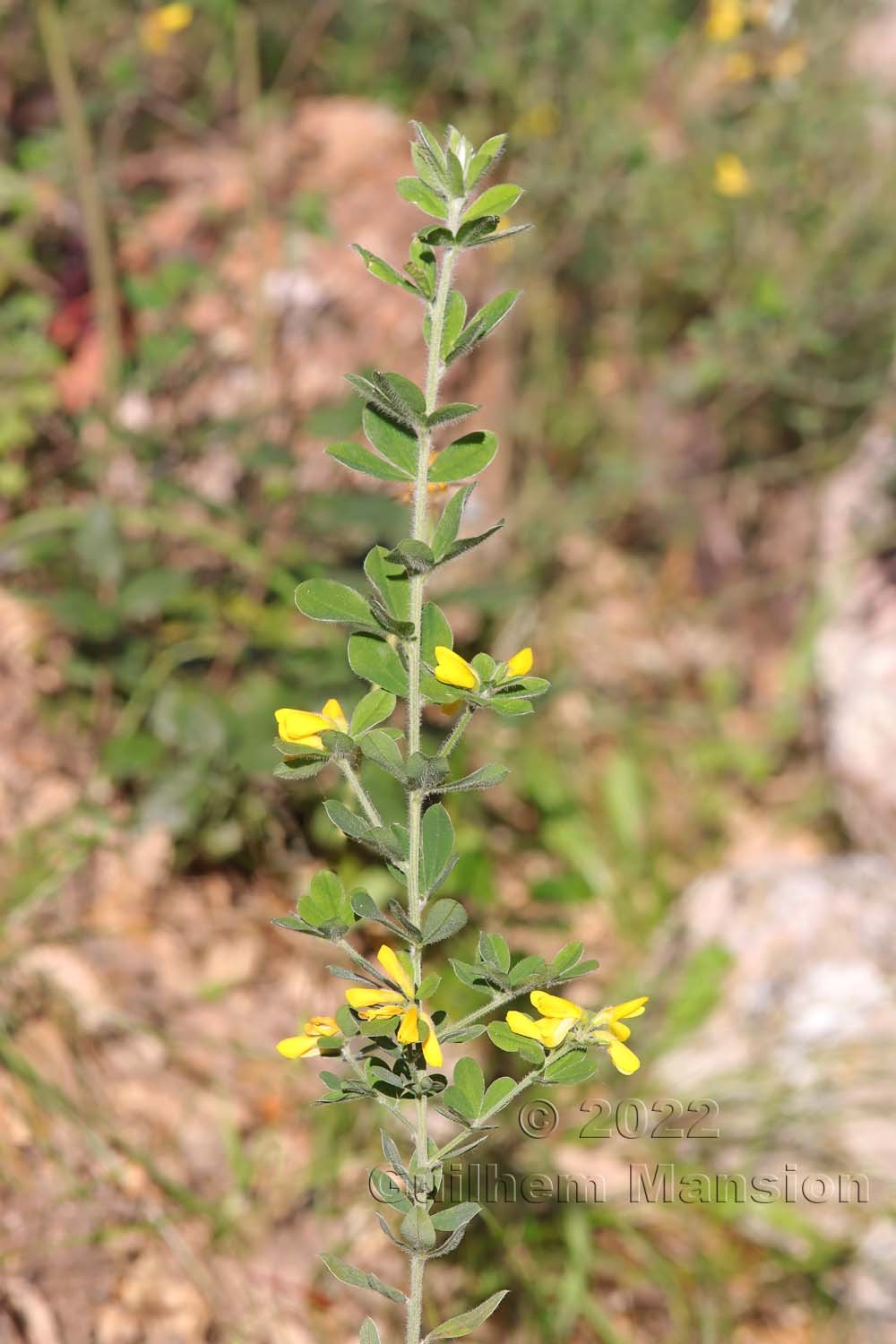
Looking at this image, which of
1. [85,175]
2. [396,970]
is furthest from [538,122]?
[396,970]

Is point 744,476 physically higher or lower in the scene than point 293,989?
higher

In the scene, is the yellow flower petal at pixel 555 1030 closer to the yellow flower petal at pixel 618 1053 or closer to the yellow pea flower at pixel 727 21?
the yellow flower petal at pixel 618 1053

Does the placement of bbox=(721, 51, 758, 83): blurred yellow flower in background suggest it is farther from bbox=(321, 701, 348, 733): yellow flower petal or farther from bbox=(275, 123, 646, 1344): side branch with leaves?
bbox=(321, 701, 348, 733): yellow flower petal

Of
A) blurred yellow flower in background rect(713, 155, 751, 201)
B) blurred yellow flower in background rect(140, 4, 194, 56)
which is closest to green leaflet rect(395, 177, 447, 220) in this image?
blurred yellow flower in background rect(140, 4, 194, 56)

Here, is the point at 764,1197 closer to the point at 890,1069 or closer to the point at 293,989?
the point at 890,1069

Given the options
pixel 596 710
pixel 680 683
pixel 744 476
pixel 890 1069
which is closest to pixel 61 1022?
pixel 890 1069
